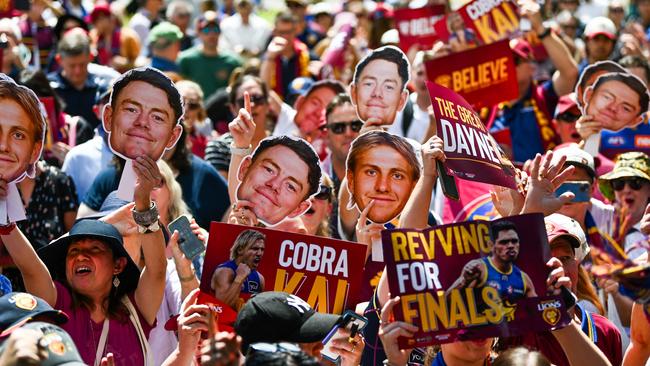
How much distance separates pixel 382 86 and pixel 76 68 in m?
3.41

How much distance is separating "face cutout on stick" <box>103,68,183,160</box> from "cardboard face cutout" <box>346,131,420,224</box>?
0.87 metres

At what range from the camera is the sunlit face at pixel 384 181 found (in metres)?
5.45

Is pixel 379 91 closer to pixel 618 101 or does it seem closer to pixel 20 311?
pixel 618 101

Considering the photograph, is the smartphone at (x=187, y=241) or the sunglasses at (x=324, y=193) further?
the sunglasses at (x=324, y=193)

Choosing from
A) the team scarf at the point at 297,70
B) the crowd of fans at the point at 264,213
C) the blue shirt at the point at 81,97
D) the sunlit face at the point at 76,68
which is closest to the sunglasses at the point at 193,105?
the crowd of fans at the point at 264,213

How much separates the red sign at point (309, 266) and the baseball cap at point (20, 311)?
995 mm

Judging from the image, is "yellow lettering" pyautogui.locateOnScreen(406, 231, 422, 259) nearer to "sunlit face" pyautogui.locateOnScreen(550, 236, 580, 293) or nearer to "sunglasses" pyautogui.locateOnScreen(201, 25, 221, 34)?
"sunlit face" pyautogui.locateOnScreen(550, 236, 580, 293)

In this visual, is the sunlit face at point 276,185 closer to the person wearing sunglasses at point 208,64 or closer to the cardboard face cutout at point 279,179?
the cardboard face cutout at point 279,179

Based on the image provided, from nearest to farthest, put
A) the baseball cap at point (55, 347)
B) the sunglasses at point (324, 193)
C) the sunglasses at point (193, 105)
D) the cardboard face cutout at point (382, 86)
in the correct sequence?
the baseball cap at point (55, 347) → the sunglasses at point (324, 193) → the cardboard face cutout at point (382, 86) → the sunglasses at point (193, 105)

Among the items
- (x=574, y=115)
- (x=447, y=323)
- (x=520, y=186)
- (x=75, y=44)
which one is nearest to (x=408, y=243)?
(x=447, y=323)

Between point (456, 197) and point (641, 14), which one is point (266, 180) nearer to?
point (456, 197)

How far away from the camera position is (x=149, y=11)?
14.8 metres

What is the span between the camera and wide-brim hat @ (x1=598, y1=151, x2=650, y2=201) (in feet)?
21.4

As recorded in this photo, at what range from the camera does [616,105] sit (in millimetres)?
7023
